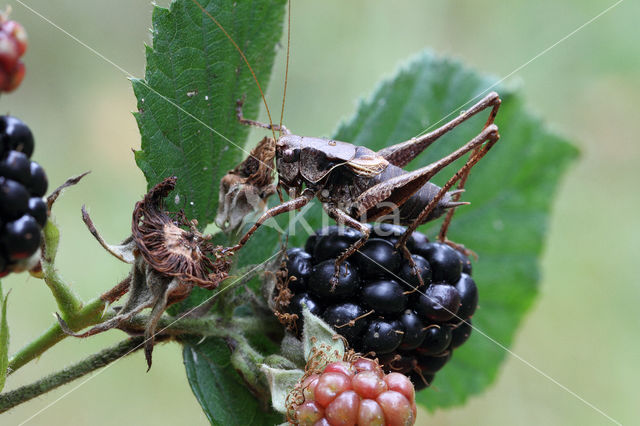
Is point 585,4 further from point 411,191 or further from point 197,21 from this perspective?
point 197,21

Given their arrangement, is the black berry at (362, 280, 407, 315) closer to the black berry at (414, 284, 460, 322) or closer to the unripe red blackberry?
the black berry at (414, 284, 460, 322)

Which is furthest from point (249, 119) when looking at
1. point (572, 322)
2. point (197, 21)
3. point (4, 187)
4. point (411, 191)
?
point (572, 322)

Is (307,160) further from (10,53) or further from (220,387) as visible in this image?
(10,53)

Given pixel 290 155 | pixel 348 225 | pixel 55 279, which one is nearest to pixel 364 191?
pixel 348 225

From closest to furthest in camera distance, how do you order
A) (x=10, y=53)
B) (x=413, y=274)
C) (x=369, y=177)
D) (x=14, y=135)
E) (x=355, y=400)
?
(x=10, y=53), (x=14, y=135), (x=355, y=400), (x=413, y=274), (x=369, y=177)

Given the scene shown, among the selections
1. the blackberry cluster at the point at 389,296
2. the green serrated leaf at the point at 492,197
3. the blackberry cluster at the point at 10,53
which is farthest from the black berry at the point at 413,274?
the blackberry cluster at the point at 10,53

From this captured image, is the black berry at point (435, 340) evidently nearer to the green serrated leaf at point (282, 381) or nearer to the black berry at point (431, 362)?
the black berry at point (431, 362)

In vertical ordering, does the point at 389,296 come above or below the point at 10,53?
below

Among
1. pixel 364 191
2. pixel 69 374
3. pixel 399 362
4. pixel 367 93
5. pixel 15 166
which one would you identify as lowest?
pixel 69 374

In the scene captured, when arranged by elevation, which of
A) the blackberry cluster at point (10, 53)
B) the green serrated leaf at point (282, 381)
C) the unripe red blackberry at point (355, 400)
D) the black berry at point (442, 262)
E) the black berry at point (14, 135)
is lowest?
the green serrated leaf at point (282, 381)
